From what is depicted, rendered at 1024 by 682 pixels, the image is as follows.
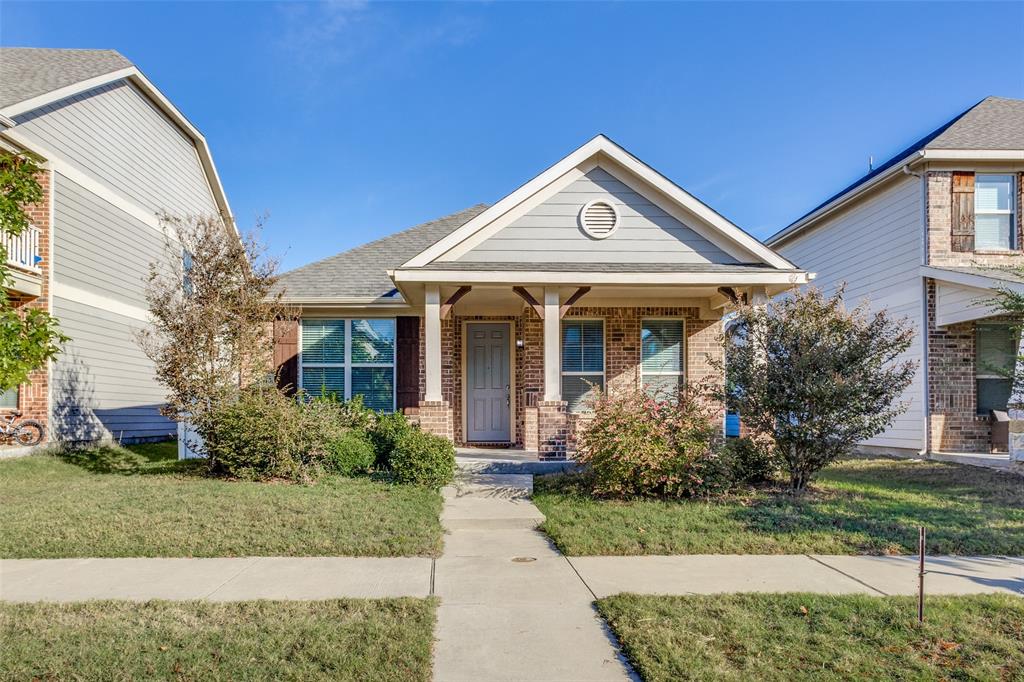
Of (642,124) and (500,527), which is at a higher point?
(642,124)

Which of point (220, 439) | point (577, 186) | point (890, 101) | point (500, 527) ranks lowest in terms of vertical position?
point (500, 527)

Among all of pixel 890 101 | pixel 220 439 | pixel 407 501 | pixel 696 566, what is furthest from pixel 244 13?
pixel 890 101

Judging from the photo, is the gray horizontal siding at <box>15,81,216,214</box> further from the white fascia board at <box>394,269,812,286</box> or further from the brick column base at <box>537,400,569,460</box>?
the brick column base at <box>537,400,569,460</box>

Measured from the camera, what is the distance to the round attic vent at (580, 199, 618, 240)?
34.2 feet

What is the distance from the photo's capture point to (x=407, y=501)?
7.41 m

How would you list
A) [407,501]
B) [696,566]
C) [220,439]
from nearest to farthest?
[696,566] < [407,501] < [220,439]

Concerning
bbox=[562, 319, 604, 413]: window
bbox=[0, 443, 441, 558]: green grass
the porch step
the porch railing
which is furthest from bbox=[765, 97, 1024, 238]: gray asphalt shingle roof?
the porch railing

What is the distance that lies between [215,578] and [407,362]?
790 centimetres

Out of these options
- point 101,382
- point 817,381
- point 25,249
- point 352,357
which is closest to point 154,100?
point 25,249

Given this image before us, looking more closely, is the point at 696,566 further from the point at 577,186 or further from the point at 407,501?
the point at 577,186

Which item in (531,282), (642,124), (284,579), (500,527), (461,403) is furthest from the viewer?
(642,124)

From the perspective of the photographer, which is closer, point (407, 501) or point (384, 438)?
point (407, 501)

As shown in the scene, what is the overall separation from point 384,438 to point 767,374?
5.39 m

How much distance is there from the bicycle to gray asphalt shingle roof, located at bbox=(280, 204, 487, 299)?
4703 mm
